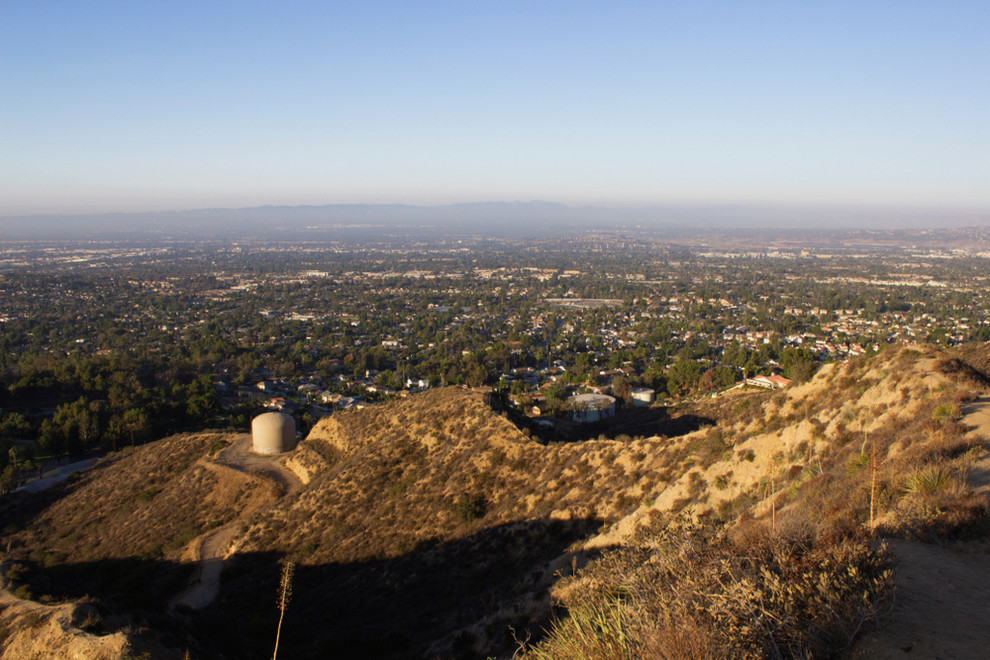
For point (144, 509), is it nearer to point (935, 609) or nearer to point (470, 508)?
point (470, 508)

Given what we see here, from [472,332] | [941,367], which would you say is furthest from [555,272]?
[941,367]

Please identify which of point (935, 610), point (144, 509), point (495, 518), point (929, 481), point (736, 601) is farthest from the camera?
point (144, 509)

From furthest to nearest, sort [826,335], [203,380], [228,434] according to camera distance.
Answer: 1. [826,335]
2. [203,380]
3. [228,434]

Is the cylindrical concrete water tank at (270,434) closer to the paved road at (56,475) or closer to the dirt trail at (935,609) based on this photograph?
the paved road at (56,475)

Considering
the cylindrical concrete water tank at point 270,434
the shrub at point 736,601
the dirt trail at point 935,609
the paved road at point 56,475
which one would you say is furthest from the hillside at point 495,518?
the paved road at point 56,475

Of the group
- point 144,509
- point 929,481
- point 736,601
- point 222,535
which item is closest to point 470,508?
point 222,535

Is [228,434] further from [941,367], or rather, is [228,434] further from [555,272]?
[555,272]
